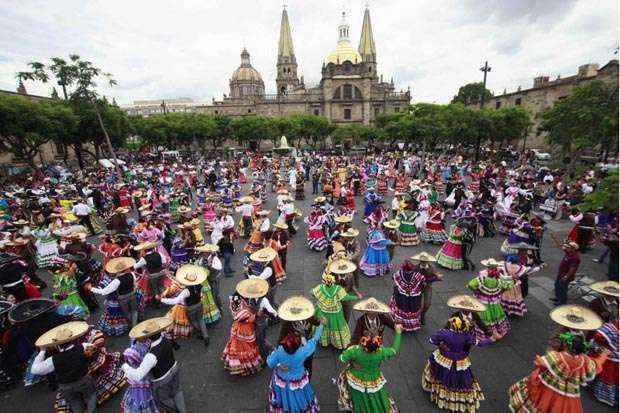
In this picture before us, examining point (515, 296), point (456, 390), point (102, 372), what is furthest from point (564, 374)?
point (102, 372)

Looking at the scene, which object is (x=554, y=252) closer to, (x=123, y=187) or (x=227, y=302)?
(x=227, y=302)

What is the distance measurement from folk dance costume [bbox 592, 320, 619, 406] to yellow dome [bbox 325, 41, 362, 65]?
77.1m

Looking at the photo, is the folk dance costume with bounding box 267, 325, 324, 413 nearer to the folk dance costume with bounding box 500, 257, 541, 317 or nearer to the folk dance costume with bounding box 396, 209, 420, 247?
the folk dance costume with bounding box 500, 257, 541, 317

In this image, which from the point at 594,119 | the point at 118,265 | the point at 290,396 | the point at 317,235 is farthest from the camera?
the point at 317,235

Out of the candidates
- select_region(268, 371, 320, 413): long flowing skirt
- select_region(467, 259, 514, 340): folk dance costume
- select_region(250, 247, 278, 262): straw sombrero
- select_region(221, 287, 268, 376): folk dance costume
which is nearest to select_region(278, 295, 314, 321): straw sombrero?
select_region(268, 371, 320, 413): long flowing skirt

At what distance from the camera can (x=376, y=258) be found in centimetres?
889

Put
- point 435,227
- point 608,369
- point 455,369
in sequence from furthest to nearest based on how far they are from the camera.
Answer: point 435,227
point 608,369
point 455,369

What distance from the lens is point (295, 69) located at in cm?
8700

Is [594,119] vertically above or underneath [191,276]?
above

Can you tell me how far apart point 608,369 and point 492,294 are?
1.74m

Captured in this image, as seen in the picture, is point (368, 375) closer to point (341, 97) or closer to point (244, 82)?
point (341, 97)

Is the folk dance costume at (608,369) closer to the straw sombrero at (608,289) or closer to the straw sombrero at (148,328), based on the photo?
the straw sombrero at (608,289)

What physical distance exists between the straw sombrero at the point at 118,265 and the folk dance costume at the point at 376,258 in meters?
5.80

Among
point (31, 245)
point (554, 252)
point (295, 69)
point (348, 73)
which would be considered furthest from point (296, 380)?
point (295, 69)
